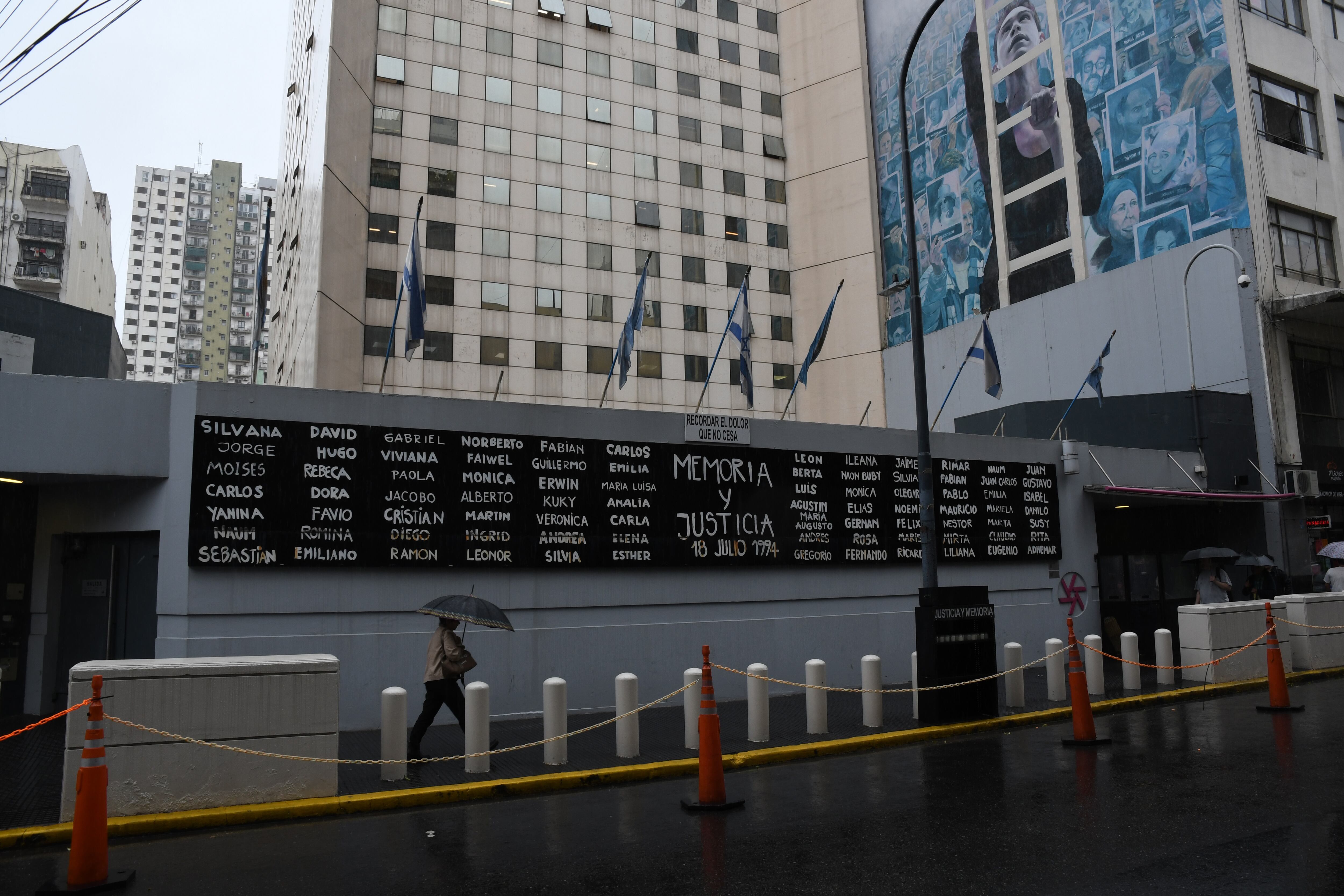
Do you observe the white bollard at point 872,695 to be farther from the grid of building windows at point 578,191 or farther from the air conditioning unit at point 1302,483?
the grid of building windows at point 578,191

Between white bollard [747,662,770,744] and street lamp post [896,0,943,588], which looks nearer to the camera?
white bollard [747,662,770,744]

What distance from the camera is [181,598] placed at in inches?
485

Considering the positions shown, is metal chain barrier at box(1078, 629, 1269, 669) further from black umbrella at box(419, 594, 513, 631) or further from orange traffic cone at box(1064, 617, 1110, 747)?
black umbrella at box(419, 594, 513, 631)

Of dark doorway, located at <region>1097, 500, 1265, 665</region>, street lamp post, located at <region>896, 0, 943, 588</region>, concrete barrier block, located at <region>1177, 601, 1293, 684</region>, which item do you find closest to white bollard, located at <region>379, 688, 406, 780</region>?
street lamp post, located at <region>896, 0, 943, 588</region>

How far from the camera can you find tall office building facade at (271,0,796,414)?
38.9 meters

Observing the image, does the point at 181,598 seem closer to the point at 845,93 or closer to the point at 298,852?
the point at 298,852

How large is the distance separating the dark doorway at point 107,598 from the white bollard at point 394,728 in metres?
5.10

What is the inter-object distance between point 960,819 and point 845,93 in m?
43.2

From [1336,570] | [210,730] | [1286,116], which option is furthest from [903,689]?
[1286,116]

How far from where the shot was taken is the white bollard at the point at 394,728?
9766 mm

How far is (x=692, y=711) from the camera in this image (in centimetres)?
1113

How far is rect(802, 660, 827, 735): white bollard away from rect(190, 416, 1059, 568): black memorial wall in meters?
4.04

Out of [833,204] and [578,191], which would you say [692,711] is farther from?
[833,204]

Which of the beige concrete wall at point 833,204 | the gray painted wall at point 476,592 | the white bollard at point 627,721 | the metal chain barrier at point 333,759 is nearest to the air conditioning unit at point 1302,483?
the gray painted wall at point 476,592
